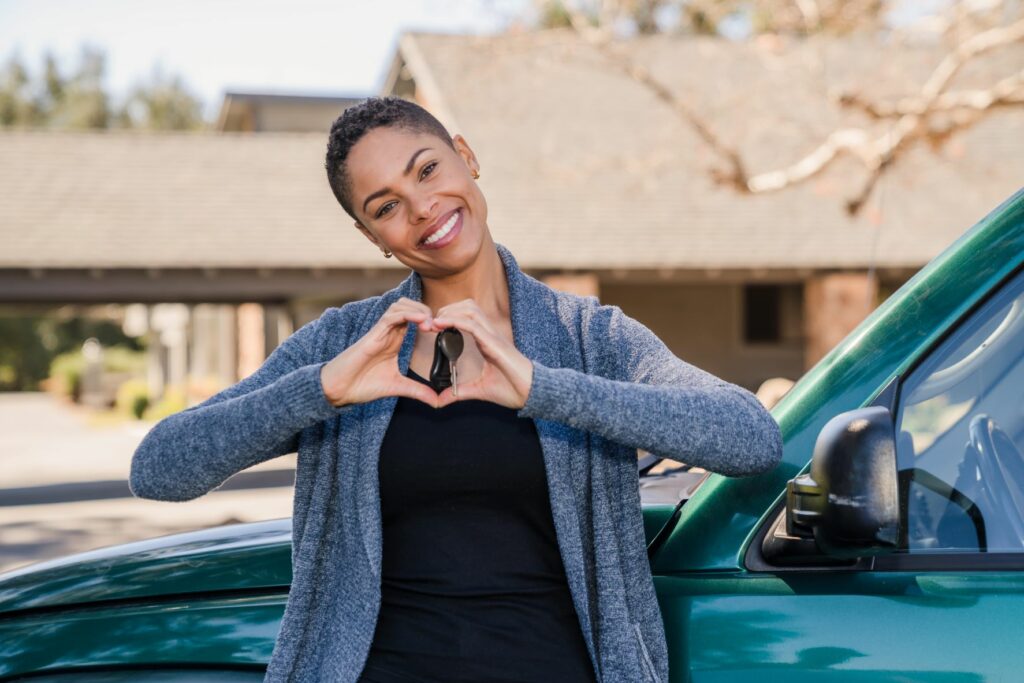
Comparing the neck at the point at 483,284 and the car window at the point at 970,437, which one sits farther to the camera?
the neck at the point at 483,284

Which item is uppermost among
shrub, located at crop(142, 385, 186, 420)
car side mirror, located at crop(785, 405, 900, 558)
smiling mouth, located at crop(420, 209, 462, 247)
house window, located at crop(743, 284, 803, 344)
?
house window, located at crop(743, 284, 803, 344)

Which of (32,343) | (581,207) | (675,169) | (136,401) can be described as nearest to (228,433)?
(581,207)

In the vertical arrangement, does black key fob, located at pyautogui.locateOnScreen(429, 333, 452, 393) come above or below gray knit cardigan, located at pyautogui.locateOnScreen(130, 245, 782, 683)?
above

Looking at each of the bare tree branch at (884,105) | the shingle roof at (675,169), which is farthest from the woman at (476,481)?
the shingle roof at (675,169)

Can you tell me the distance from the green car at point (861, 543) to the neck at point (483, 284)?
490mm

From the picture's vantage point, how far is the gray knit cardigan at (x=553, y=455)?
66.8 inches

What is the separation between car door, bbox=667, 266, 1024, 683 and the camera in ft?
5.20

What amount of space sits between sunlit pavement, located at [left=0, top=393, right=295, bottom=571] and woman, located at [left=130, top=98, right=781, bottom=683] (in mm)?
3835

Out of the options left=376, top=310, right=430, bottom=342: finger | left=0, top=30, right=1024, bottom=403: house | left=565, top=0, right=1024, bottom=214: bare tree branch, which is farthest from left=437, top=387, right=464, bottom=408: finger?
left=0, top=30, right=1024, bottom=403: house

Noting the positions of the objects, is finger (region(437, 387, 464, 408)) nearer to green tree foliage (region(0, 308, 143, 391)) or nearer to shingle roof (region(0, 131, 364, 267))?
shingle roof (region(0, 131, 364, 267))

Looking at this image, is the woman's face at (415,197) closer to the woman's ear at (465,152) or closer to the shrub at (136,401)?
the woman's ear at (465,152)

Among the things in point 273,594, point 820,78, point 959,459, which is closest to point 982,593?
point 959,459

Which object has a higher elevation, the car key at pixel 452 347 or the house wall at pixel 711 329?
the house wall at pixel 711 329

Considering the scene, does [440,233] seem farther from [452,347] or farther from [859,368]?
[859,368]
